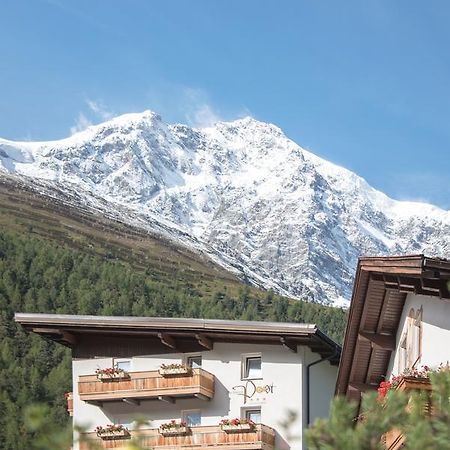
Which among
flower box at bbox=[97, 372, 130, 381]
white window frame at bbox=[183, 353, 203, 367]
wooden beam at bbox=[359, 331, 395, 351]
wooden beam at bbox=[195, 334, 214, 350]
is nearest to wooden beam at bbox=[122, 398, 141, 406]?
flower box at bbox=[97, 372, 130, 381]

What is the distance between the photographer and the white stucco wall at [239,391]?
1385 inches

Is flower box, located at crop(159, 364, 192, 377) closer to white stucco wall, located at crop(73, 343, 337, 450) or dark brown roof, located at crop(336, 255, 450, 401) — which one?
white stucco wall, located at crop(73, 343, 337, 450)

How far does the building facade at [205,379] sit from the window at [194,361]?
3cm

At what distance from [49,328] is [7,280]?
158205mm

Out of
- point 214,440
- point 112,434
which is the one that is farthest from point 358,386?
point 112,434

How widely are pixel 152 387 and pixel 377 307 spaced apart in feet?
43.1

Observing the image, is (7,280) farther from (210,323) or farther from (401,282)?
(401,282)

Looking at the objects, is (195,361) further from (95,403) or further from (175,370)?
(95,403)

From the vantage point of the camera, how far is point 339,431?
8156 millimetres

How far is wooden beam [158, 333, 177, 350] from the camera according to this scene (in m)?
36.2

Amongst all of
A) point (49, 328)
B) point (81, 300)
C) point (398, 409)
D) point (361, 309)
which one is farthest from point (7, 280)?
point (398, 409)

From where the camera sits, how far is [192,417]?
36219mm

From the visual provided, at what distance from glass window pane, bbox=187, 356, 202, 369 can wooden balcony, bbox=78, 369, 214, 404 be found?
0.79 m

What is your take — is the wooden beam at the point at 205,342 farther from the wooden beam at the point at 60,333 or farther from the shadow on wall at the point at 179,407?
the wooden beam at the point at 60,333
